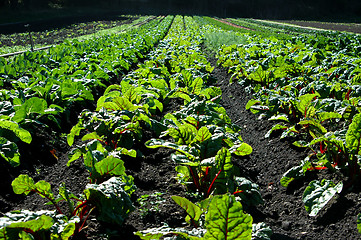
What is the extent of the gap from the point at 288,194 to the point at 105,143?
2056mm

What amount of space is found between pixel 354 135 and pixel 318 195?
2.06ft

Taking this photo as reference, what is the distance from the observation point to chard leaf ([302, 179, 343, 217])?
2684mm

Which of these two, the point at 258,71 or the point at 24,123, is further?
the point at 258,71

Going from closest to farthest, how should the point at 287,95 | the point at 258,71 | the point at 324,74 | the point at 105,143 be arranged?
1. the point at 105,143
2. the point at 287,95
3. the point at 324,74
4. the point at 258,71

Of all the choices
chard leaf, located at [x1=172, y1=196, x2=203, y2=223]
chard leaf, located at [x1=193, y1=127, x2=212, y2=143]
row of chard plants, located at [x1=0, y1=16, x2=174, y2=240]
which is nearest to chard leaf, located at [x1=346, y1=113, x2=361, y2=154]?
chard leaf, located at [x1=193, y1=127, x2=212, y2=143]

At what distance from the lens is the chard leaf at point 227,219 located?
65.2 inches

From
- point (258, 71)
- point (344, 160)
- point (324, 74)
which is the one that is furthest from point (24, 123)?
point (324, 74)

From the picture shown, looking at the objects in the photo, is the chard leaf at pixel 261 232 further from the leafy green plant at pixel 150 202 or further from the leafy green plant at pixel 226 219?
the leafy green plant at pixel 150 202

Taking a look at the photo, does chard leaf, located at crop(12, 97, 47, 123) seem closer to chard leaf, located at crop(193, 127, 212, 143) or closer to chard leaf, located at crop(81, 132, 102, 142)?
chard leaf, located at crop(81, 132, 102, 142)

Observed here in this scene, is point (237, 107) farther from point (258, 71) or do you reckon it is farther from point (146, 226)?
point (146, 226)

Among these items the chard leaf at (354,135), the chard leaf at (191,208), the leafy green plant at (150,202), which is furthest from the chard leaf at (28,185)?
the chard leaf at (354,135)

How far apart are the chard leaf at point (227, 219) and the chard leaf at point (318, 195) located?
1.18 metres

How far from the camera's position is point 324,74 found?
19.1 ft

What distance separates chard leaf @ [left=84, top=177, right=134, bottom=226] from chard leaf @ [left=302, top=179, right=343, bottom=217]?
1.47m
